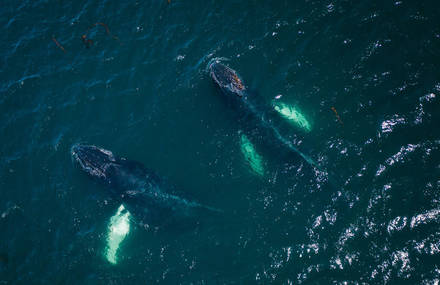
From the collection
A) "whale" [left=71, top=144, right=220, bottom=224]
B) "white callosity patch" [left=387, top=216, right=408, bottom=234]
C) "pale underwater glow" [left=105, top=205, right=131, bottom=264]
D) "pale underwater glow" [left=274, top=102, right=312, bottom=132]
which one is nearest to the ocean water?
"white callosity patch" [left=387, top=216, right=408, bottom=234]

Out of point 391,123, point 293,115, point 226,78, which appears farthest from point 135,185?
point 391,123

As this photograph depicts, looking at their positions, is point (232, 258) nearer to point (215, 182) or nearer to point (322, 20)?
point (215, 182)

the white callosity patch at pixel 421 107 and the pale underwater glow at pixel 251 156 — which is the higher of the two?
the white callosity patch at pixel 421 107

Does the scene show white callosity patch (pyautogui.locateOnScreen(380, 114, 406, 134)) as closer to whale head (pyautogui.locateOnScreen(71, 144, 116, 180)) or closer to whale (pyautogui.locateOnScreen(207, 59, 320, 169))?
whale (pyautogui.locateOnScreen(207, 59, 320, 169))

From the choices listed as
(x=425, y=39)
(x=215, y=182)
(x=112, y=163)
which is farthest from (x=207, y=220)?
(x=425, y=39)

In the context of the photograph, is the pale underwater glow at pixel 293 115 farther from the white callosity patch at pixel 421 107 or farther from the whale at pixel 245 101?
the white callosity patch at pixel 421 107

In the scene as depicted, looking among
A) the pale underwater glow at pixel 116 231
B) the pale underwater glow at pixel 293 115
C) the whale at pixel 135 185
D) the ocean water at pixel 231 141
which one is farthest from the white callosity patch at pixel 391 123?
the pale underwater glow at pixel 116 231
